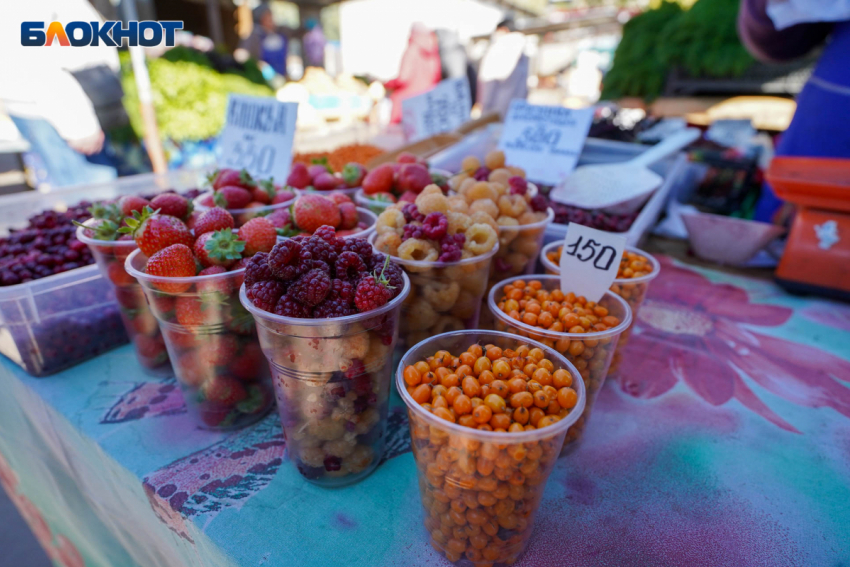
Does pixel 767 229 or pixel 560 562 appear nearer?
pixel 560 562

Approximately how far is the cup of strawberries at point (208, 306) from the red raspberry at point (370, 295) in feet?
1.06

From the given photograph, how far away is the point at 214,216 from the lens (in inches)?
44.0

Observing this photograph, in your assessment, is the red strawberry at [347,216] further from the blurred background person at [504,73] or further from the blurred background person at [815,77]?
the blurred background person at [504,73]

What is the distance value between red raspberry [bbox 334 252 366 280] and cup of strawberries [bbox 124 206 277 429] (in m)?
0.26

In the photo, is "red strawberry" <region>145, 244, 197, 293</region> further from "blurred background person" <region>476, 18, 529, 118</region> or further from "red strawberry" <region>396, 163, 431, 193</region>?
"blurred background person" <region>476, 18, 529, 118</region>

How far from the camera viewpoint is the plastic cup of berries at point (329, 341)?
790 mm

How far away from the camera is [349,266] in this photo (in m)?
0.86

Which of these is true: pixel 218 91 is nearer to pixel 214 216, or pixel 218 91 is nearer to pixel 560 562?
pixel 214 216

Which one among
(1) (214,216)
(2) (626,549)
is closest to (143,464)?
(1) (214,216)

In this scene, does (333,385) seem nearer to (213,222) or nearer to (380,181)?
(213,222)

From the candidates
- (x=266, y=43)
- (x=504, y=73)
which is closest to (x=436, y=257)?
(x=504, y=73)

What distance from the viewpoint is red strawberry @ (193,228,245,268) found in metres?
0.98

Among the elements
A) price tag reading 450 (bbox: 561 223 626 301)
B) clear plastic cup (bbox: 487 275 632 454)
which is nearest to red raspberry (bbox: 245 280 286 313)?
clear plastic cup (bbox: 487 275 632 454)

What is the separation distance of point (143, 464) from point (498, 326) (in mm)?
869
